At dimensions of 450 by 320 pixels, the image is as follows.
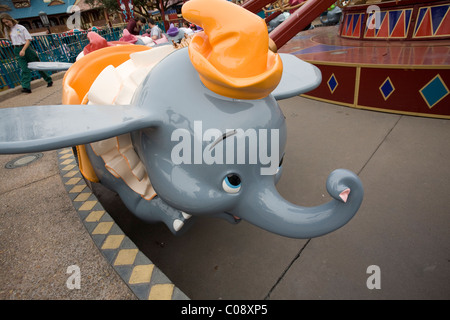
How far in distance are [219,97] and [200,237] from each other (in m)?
1.20

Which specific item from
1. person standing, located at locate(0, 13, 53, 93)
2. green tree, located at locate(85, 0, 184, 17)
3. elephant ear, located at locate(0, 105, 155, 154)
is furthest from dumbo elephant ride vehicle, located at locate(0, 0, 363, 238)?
green tree, located at locate(85, 0, 184, 17)

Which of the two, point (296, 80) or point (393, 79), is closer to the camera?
point (296, 80)

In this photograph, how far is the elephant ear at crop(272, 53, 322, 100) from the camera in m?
1.49

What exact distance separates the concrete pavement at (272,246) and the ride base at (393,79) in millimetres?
802

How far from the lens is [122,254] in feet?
4.87

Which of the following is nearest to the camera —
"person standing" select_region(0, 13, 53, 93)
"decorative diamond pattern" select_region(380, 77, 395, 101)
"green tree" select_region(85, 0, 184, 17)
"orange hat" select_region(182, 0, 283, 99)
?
"orange hat" select_region(182, 0, 283, 99)

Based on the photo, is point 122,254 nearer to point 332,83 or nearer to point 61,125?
point 61,125

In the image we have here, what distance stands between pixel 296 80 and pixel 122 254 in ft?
4.55

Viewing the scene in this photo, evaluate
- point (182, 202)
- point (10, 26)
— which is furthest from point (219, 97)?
point (10, 26)

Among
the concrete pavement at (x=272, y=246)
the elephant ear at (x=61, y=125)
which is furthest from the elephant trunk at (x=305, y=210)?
the concrete pavement at (x=272, y=246)

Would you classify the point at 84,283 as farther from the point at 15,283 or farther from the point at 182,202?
the point at 182,202

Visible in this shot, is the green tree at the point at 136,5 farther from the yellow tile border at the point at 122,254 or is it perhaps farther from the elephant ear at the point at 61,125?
the elephant ear at the point at 61,125

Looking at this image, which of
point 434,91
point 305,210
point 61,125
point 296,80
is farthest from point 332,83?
point 61,125

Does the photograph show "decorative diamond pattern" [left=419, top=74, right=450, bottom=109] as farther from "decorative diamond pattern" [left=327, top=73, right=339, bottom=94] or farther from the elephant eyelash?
the elephant eyelash
